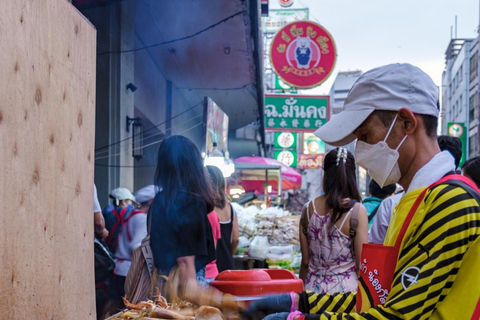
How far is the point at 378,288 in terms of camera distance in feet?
5.89

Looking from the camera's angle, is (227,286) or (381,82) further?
(227,286)

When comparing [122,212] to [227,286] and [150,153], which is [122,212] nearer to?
[227,286]

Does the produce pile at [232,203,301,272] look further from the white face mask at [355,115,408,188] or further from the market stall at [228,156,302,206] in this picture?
the market stall at [228,156,302,206]

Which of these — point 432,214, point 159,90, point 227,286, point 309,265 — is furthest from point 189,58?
point 432,214

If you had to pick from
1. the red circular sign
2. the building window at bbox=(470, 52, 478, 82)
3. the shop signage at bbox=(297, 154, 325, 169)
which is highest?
the building window at bbox=(470, 52, 478, 82)

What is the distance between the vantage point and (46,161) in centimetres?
188

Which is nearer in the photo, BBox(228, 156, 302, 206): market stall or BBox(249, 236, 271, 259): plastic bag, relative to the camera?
BBox(249, 236, 271, 259): plastic bag

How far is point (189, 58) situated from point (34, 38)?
10616 mm

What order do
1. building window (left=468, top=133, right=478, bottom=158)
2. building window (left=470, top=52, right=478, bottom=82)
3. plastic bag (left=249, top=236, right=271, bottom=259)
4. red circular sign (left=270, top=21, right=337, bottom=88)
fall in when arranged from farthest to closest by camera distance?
building window (left=468, top=133, right=478, bottom=158), building window (left=470, top=52, right=478, bottom=82), red circular sign (left=270, top=21, right=337, bottom=88), plastic bag (left=249, top=236, right=271, bottom=259)

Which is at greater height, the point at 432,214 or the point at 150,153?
the point at 150,153

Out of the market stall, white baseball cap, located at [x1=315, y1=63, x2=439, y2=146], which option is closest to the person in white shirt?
white baseball cap, located at [x1=315, y1=63, x2=439, y2=146]

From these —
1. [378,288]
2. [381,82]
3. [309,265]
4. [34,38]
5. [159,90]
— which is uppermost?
[159,90]

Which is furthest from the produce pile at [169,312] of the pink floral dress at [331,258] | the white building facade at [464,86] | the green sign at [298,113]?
the white building facade at [464,86]

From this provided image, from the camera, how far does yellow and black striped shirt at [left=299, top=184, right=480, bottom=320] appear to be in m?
1.52
